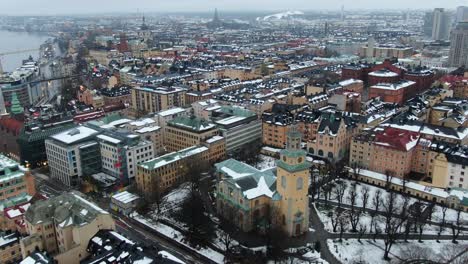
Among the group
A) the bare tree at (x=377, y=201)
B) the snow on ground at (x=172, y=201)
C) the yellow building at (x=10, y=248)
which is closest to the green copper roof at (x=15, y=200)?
the yellow building at (x=10, y=248)

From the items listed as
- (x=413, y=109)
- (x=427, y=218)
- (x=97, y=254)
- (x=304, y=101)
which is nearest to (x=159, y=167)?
(x=97, y=254)

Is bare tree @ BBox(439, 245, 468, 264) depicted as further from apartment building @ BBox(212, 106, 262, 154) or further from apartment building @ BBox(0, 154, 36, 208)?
apartment building @ BBox(0, 154, 36, 208)

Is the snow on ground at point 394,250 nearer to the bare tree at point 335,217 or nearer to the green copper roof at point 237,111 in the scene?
the bare tree at point 335,217

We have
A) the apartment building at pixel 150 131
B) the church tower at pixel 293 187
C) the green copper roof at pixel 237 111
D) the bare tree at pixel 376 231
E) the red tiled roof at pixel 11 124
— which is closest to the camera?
the church tower at pixel 293 187

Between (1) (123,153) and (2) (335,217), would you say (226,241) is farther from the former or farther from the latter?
(1) (123,153)

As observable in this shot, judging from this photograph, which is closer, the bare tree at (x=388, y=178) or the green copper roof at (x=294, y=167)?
the green copper roof at (x=294, y=167)

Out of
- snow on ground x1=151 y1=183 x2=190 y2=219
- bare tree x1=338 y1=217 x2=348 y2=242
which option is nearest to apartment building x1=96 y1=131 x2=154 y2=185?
snow on ground x1=151 y1=183 x2=190 y2=219

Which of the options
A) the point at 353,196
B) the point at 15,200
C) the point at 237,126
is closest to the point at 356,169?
the point at 353,196

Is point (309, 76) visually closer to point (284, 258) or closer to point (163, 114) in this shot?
point (163, 114)
